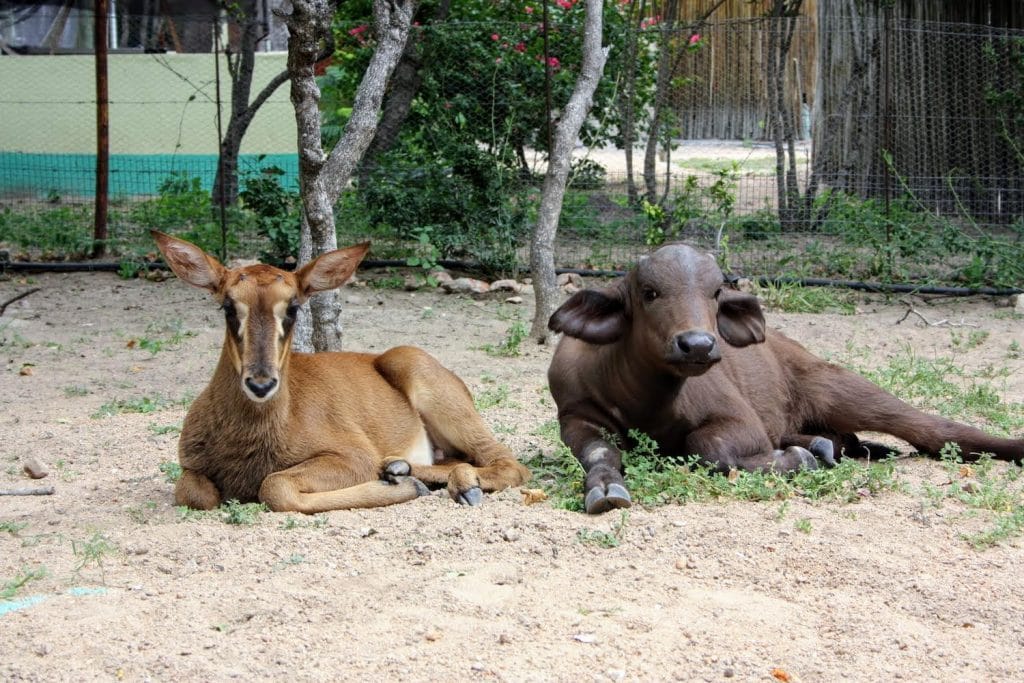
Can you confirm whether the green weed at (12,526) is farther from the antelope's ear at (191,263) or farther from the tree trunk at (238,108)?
the tree trunk at (238,108)

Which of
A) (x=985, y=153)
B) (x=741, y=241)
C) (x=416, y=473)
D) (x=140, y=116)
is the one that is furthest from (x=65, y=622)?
(x=140, y=116)

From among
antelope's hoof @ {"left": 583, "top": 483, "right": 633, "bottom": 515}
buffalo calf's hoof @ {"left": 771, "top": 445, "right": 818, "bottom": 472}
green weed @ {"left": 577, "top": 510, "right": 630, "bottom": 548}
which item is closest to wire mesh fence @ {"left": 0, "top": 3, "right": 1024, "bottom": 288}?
buffalo calf's hoof @ {"left": 771, "top": 445, "right": 818, "bottom": 472}

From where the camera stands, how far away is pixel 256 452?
6031 mm

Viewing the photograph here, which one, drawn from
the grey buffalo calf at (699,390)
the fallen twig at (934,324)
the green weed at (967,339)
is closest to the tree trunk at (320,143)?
the grey buffalo calf at (699,390)

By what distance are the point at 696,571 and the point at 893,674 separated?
100 centimetres

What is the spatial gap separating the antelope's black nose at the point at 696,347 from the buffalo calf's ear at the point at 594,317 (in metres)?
0.69

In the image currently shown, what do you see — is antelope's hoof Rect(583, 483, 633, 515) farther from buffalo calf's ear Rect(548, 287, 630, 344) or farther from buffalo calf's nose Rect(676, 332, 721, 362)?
buffalo calf's ear Rect(548, 287, 630, 344)

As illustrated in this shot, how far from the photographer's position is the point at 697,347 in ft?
18.9

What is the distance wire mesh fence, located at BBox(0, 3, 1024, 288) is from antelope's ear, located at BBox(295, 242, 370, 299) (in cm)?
587

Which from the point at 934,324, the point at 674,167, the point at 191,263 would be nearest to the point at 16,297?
the point at 191,263

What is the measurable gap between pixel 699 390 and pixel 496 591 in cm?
206

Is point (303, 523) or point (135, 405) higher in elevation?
point (135, 405)

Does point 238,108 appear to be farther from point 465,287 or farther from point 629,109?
point 629,109

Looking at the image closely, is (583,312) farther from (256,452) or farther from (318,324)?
(318,324)
